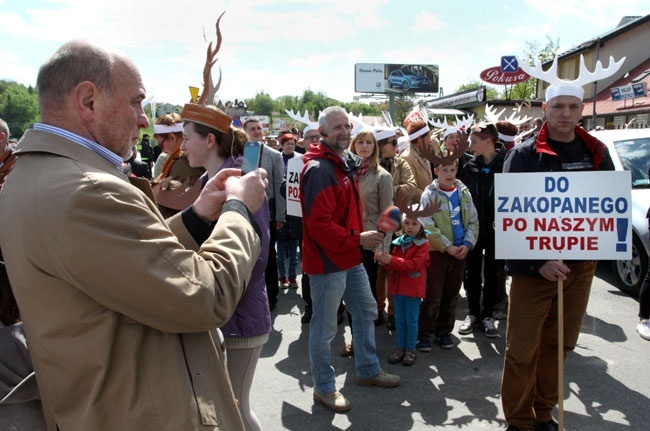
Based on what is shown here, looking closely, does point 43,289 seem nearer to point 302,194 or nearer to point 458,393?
point 302,194

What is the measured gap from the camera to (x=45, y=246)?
42.1 inches

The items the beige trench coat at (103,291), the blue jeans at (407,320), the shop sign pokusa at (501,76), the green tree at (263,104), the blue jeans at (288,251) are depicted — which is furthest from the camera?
the green tree at (263,104)

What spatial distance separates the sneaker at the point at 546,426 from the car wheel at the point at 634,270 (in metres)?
3.28

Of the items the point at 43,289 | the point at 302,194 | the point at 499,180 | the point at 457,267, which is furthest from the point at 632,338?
the point at 43,289

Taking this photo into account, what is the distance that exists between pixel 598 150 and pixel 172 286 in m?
2.90

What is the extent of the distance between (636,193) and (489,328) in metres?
2.86

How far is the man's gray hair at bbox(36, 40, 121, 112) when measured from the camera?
3.95 feet

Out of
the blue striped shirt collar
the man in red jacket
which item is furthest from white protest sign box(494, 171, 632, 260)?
the blue striped shirt collar

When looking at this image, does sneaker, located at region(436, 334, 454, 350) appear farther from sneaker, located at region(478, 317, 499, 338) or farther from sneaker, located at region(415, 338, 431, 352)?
sneaker, located at region(478, 317, 499, 338)

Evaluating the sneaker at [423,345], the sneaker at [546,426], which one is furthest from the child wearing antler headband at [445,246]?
the sneaker at [546,426]

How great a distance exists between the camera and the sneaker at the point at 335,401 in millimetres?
3443

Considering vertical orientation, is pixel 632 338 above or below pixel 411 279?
below

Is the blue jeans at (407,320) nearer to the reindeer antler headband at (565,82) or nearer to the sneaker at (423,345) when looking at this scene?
the sneaker at (423,345)

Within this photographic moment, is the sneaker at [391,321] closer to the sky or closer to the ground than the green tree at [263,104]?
closer to the ground
